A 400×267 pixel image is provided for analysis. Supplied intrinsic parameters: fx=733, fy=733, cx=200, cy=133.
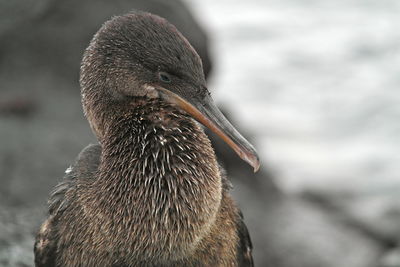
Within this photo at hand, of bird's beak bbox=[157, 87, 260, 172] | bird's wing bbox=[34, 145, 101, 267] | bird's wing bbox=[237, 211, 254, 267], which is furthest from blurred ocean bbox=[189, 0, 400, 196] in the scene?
bird's beak bbox=[157, 87, 260, 172]

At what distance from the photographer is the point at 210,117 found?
416cm

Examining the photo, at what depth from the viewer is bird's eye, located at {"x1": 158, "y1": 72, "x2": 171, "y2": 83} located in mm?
4109

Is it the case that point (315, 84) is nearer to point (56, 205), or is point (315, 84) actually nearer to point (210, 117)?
point (56, 205)

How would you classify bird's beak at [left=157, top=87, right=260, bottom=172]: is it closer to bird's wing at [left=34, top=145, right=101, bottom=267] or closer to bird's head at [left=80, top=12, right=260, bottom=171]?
bird's head at [left=80, top=12, right=260, bottom=171]

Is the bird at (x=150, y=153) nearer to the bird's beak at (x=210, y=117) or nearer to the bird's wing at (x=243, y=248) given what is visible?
the bird's beak at (x=210, y=117)

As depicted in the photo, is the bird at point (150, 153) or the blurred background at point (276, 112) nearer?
the bird at point (150, 153)

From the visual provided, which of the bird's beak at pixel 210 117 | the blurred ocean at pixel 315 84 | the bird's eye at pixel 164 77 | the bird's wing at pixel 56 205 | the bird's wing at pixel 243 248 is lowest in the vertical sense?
the blurred ocean at pixel 315 84

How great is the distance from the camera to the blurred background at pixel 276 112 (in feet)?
25.1

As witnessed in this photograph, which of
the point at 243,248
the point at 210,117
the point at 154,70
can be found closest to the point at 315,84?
the point at 243,248

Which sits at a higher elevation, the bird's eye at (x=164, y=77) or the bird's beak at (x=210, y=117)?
the bird's eye at (x=164, y=77)

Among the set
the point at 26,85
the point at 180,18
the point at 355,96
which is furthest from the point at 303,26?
the point at 26,85

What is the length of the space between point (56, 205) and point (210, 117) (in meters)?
1.19

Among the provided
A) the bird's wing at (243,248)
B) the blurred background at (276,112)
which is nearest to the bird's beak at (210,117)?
the bird's wing at (243,248)

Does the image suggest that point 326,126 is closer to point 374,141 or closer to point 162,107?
point 374,141
